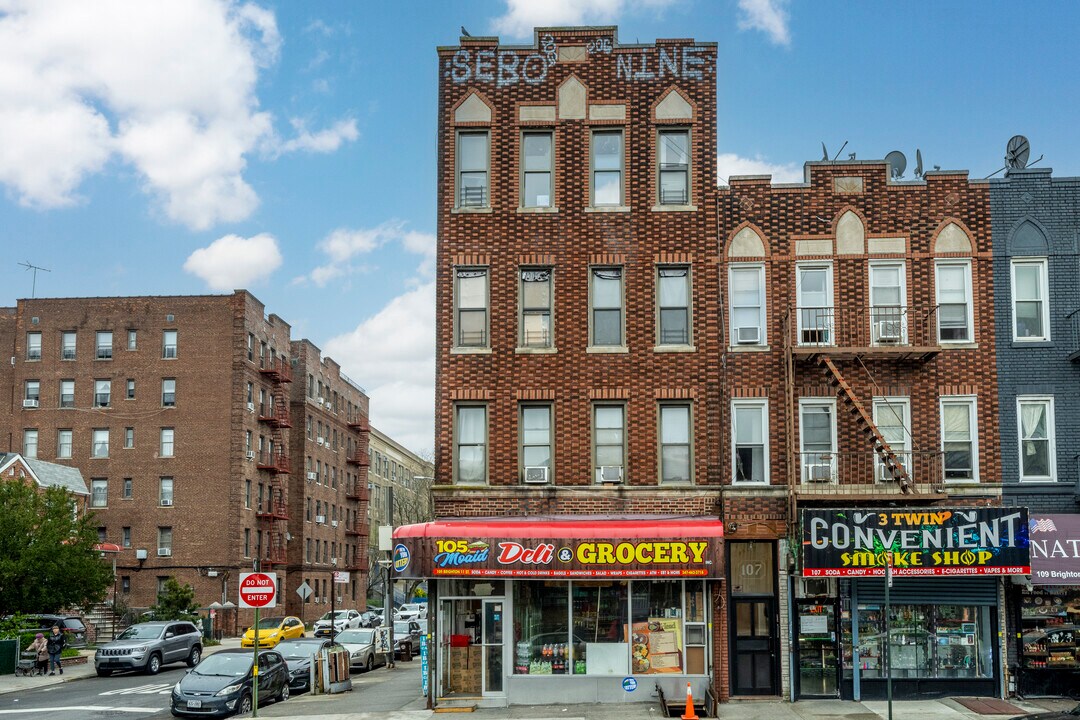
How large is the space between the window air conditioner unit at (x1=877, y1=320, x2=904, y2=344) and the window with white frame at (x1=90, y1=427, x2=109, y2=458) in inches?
1896

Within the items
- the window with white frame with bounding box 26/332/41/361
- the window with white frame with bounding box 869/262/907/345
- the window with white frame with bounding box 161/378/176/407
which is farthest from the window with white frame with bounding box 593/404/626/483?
the window with white frame with bounding box 26/332/41/361

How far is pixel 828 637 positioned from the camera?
24.2 m

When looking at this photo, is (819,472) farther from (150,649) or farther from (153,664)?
(153,664)

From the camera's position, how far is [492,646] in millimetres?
Result: 24125

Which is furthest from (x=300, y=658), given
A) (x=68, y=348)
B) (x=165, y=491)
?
(x=68, y=348)

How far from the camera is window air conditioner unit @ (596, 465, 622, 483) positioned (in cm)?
2530

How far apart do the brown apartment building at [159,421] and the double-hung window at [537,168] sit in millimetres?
38746

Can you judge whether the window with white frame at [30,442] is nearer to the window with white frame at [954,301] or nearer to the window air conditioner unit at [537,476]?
the window air conditioner unit at [537,476]

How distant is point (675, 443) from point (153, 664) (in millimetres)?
22141

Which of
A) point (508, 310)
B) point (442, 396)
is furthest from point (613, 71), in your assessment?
point (442, 396)

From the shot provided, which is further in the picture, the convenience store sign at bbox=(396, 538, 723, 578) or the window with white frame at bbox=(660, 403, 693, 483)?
the window with white frame at bbox=(660, 403, 693, 483)

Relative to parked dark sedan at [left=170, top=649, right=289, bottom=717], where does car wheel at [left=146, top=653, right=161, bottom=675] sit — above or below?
below

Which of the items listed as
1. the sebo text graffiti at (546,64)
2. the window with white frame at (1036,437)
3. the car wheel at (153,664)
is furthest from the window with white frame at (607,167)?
the car wheel at (153,664)

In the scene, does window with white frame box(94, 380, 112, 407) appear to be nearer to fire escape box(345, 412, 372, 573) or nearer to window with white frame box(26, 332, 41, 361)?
window with white frame box(26, 332, 41, 361)
